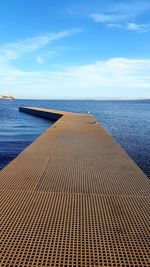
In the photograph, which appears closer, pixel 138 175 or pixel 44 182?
pixel 44 182

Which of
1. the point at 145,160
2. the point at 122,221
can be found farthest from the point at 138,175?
the point at 145,160

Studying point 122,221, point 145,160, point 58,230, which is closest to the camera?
point 58,230

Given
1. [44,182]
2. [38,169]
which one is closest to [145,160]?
[38,169]

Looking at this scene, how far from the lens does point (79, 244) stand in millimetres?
4234

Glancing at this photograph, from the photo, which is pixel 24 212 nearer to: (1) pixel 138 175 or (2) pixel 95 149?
(1) pixel 138 175

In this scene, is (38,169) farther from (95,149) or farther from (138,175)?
(95,149)

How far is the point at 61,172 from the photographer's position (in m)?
8.35

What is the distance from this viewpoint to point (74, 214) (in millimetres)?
5324

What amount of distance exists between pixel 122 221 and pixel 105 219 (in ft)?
0.92

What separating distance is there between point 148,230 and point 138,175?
11.7ft

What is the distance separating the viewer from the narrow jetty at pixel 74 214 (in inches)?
156

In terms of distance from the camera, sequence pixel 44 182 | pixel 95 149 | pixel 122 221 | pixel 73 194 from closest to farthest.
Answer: pixel 122 221, pixel 73 194, pixel 44 182, pixel 95 149

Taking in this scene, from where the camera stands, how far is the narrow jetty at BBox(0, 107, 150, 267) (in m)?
3.96

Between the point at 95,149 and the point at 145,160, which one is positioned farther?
the point at 145,160
